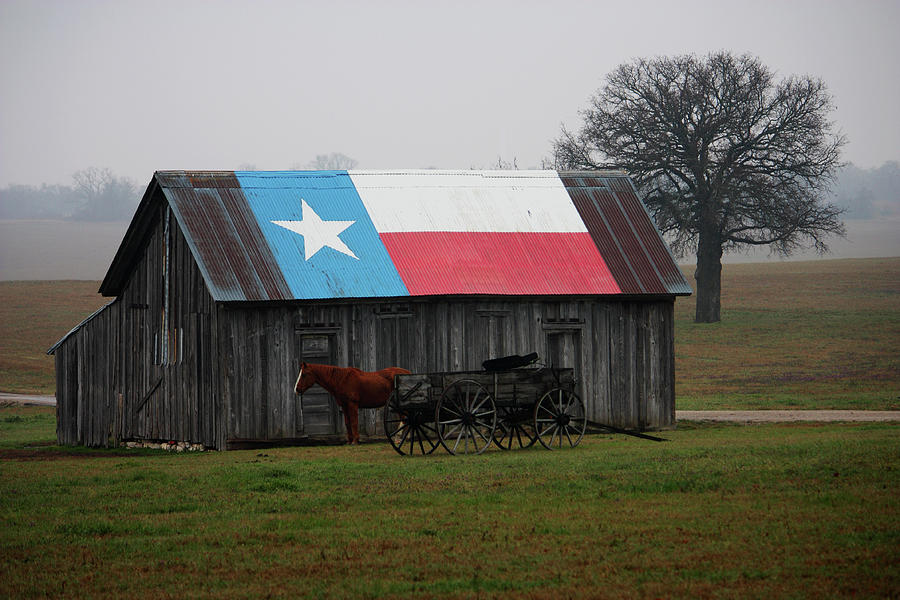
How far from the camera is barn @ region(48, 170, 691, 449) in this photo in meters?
25.0

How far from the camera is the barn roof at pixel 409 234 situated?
2570cm

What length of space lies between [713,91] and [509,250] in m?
34.6

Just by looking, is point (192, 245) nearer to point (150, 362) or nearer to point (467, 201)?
point (150, 362)

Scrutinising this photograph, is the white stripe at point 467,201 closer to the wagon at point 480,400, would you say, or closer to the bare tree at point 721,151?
the wagon at point 480,400

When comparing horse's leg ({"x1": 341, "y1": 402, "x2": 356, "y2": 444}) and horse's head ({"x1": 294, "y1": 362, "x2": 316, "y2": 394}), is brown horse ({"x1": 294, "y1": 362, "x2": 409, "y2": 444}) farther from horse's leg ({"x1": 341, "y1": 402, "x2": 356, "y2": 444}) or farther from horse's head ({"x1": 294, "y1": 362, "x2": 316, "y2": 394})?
horse's head ({"x1": 294, "y1": 362, "x2": 316, "y2": 394})

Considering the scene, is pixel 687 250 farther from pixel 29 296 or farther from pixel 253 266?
pixel 29 296

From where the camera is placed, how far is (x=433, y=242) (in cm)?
2778

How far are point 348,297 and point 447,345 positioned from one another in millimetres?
2706

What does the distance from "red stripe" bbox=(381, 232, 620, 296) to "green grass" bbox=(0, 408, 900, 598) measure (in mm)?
7648

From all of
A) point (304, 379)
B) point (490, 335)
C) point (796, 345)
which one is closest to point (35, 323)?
point (796, 345)

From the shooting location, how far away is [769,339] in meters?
57.3

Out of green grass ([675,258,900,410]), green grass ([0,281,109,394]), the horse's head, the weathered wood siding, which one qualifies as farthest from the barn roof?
green grass ([0,281,109,394])

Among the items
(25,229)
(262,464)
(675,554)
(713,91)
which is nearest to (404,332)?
(262,464)

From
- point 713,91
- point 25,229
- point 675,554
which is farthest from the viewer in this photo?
point 25,229
